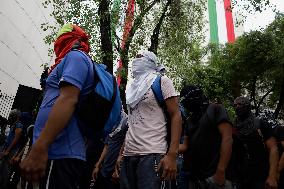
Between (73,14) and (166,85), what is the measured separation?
1215 centimetres

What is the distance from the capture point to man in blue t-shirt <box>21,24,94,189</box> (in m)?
2.23

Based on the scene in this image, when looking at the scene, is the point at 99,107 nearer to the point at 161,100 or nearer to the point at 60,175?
the point at 60,175

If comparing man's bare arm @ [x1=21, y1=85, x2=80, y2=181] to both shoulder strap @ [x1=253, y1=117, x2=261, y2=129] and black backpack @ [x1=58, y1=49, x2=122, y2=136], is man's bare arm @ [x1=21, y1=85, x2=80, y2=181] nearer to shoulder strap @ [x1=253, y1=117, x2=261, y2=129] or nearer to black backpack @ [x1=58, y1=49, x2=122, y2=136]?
black backpack @ [x1=58, y1=49, x2=122, y2=136]

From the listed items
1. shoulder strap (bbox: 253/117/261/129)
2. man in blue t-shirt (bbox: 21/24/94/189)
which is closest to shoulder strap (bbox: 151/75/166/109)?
man in blue t-shirt (bbox: 21/24/94/189)

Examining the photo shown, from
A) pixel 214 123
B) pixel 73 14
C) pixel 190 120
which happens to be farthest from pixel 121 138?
pixel 73 14

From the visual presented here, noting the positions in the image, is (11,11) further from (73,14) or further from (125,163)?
(125,163)

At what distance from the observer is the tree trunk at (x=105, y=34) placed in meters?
13.6

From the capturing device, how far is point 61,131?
→ 91.3 inches

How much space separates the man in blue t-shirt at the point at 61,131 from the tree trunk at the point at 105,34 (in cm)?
1089

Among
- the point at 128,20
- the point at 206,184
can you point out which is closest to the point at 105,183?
the point at 206,184

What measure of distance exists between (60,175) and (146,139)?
1193mm

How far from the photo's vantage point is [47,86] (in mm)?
2648

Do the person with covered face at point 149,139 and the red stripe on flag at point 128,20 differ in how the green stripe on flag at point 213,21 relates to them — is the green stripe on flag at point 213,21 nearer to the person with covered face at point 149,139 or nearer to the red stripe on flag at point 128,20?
the red stripe on flag at point 128,20

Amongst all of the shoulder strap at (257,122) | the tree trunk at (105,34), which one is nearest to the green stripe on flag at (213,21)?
the tree trunk at (105,34)
